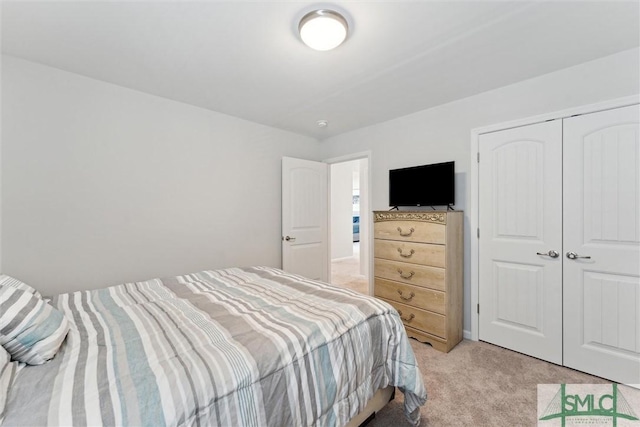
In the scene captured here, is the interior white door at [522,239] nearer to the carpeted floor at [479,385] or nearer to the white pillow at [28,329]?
the carpeted floor at [479,385]

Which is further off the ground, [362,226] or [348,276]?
[362,226]

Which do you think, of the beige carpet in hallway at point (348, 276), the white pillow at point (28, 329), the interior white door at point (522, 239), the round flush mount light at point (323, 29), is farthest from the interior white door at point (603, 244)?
the white pillow at point (28, 329)

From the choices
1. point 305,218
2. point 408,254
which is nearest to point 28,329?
point 408,254

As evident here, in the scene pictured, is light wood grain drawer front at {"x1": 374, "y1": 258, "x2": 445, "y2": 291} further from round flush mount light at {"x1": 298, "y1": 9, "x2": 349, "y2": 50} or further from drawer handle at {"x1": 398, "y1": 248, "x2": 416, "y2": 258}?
round flush mount light at {"x1": 298, "y1": 9, "x2": 349, "y2": 50}

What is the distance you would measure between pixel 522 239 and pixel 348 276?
330cm

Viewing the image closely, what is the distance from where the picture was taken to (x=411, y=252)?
263 cm

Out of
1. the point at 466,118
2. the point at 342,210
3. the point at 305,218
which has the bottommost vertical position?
the point at 305,218

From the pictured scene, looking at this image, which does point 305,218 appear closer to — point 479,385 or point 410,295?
point 410,295

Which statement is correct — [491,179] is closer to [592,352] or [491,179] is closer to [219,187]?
[592,352]

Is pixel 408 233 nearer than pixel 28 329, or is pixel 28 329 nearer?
pixel 28 329

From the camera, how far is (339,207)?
279 inches

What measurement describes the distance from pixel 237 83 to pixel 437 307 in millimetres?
2713

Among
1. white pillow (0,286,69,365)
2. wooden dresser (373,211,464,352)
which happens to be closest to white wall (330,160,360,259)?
wooden dresser (373,211,464,352)

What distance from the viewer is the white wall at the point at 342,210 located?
270 inches
